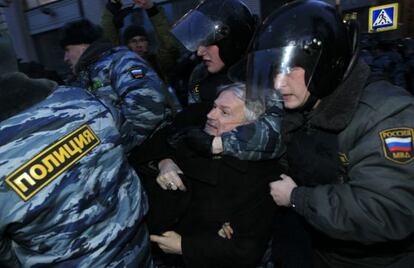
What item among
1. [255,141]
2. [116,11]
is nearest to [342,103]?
[255,141]

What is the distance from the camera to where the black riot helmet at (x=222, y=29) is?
6.78ft

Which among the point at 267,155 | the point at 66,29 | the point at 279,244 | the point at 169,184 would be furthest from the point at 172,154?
the point at 66,29

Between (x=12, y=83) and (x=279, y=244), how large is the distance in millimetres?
1368

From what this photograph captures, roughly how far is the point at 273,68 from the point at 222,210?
66 cm

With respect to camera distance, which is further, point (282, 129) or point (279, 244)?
point (279, 244)

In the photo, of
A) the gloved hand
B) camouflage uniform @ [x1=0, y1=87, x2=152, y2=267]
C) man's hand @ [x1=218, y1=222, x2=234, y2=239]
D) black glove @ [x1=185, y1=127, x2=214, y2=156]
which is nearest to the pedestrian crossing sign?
the gloved hand

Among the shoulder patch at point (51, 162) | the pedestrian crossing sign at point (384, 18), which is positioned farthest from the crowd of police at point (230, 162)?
the pedestrian crossing sign at point (384, 18)

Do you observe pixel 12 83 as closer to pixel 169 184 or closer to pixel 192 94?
pixel 169 184

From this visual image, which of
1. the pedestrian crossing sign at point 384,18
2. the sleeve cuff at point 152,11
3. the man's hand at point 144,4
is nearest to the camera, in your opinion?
the man's hand at point 144,4

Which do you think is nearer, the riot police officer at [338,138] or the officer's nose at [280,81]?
the riot police officer at [338,138]

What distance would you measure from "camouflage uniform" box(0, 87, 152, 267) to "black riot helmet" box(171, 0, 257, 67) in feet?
3.31

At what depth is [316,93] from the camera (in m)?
1.41

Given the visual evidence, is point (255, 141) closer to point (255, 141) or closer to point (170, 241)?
point (255, 141)

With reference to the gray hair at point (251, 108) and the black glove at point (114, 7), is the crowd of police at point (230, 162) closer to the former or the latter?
the gray hair at point (251, 108)
